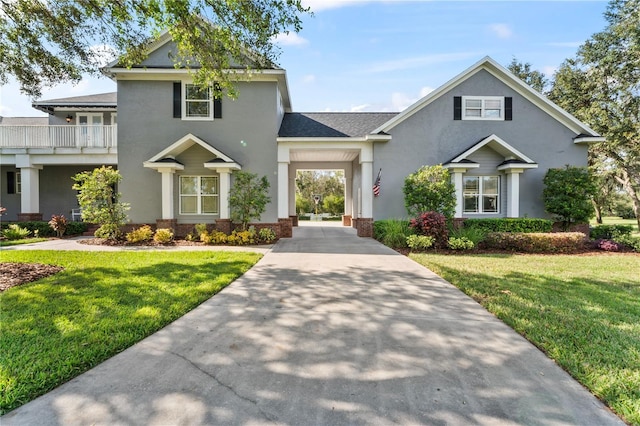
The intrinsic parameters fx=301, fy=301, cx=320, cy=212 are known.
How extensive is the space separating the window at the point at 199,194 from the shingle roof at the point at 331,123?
4073mm

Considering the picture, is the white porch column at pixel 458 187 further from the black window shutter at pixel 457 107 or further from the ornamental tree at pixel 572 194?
the ornamental tree at pixel 572 194

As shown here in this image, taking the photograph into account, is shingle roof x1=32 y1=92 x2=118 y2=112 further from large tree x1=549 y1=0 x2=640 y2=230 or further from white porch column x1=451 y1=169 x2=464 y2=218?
large tree x1=549 y1=0 x2=640 y2=230

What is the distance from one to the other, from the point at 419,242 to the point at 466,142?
21.5 ft

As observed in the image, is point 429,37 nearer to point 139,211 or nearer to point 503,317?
point 503,317

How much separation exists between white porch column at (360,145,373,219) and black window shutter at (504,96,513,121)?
21.5ft

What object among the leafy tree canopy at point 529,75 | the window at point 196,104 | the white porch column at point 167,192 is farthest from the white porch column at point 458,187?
the leafy tree canopy at point 529,75

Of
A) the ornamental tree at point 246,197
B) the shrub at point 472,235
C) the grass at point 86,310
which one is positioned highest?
the ornamental tree at point 246,197

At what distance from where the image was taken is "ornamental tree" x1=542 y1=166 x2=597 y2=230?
12.5 metres

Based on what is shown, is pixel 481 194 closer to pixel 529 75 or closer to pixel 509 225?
pixel 509 225

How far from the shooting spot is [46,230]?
47.1 feet

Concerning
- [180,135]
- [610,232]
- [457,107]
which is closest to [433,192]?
[457,107]

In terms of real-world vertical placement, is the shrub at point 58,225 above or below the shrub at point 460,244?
above

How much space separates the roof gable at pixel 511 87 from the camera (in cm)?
1372

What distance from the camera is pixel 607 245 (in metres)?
11.2
